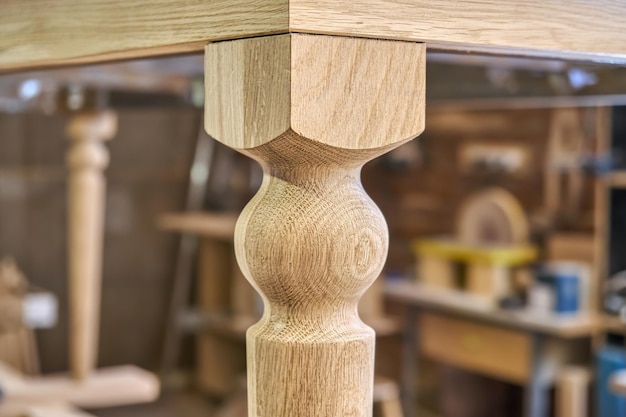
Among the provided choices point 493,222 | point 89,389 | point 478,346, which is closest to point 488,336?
point 478,346

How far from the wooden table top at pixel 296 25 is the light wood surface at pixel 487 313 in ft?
7.86

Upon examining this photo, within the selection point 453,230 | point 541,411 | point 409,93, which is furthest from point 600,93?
point 453,230

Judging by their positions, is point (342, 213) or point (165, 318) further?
point (165, 318)

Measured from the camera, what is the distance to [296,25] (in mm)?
567

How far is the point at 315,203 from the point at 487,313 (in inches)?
108

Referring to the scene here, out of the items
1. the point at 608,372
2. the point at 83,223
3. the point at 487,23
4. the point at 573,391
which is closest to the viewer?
the point at 487,23

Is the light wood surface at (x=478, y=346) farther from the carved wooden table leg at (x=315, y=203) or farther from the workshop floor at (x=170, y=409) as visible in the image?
the carved wooden table leg at (x=315, y=203)

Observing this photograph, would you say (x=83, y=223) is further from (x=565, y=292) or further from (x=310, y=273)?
(x=565, y=292)

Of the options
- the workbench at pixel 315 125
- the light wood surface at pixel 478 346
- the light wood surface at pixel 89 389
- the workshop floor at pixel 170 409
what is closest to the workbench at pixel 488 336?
the light wood surface at pixel 478 346

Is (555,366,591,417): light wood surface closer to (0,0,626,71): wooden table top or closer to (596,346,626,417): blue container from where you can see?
(596,346,626,417): blue container

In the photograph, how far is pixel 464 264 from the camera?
3.75m

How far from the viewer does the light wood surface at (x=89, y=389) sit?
1.72 m

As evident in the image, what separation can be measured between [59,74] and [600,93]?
93 centimetres

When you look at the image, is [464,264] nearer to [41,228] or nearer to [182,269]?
[182,269]
